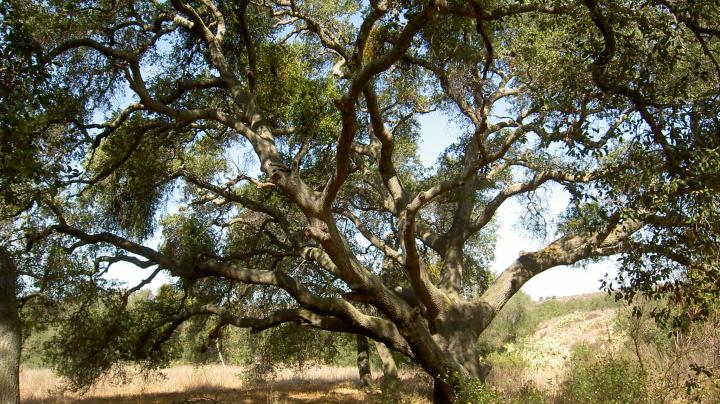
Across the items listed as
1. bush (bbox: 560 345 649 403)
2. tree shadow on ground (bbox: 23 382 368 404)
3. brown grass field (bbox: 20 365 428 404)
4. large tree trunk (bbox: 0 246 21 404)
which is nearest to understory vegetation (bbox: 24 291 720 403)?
bush (bbox: 560 345 649 403)

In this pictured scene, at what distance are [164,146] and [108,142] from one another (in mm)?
1208

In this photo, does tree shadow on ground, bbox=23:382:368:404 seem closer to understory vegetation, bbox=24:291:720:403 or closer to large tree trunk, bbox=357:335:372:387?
large tree trunk, bbox=357:335:372:387

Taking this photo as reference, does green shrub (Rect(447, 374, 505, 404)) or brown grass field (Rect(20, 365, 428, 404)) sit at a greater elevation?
green shrub (Rect(447, 374, 505, 404))

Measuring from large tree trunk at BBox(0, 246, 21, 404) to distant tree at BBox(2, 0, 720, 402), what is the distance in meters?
1.48

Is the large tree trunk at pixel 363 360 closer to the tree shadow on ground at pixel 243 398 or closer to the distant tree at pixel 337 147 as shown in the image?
the tree shadow on ground at pixel 243 398

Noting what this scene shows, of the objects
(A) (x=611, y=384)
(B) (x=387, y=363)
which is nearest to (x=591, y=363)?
(A) (x=611, y=384)

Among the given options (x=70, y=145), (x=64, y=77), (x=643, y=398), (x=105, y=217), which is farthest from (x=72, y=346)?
(x=643, y=398)

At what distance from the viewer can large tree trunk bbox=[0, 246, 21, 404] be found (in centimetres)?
550

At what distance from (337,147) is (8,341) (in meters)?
4.15

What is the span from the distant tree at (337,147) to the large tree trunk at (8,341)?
1478 mm

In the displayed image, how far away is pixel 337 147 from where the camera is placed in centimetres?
665

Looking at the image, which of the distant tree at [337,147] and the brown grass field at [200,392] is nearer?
the distant tree at [337,147]

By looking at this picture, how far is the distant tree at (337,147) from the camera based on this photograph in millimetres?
5648

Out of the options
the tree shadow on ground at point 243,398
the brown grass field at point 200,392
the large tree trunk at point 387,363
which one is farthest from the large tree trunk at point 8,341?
the large tree trunk at point 387,363
